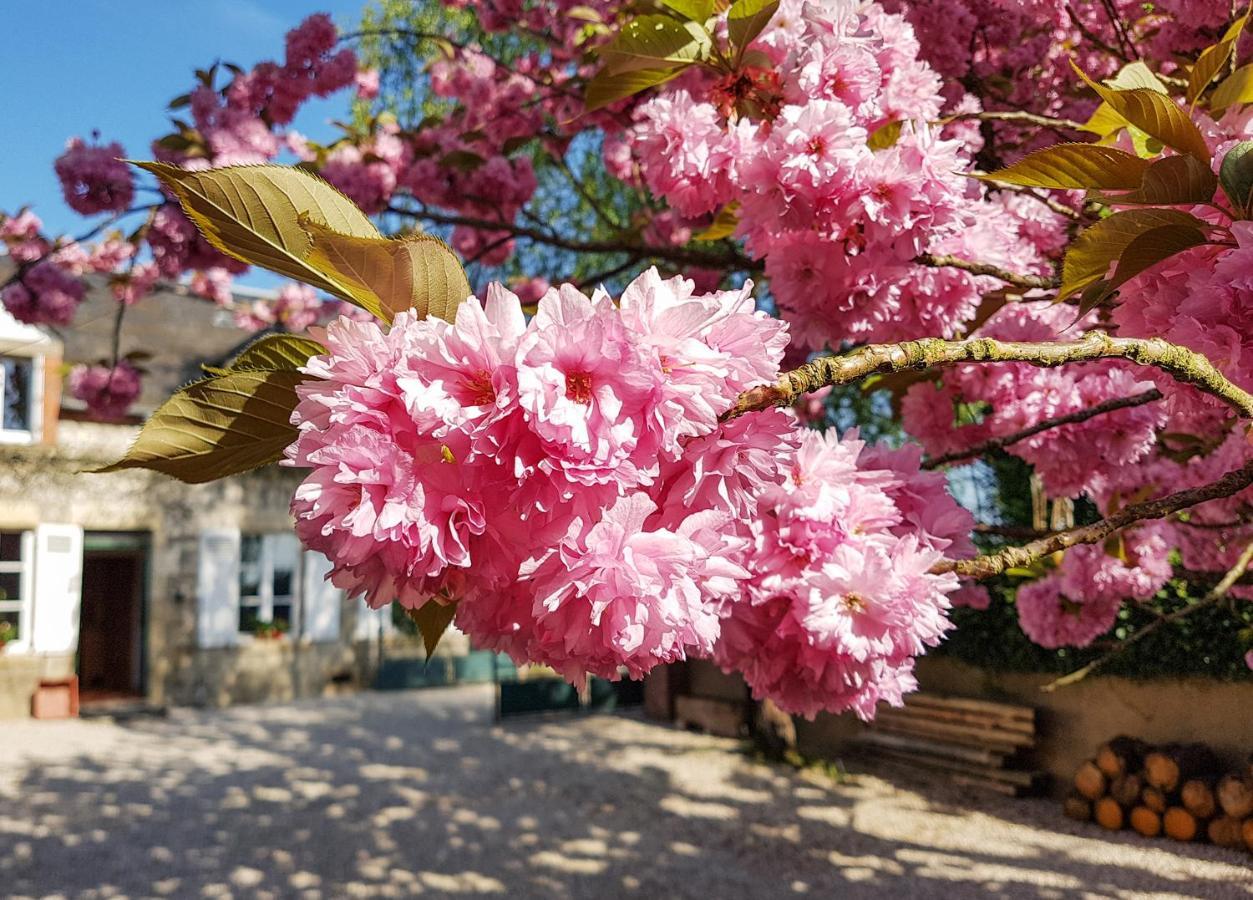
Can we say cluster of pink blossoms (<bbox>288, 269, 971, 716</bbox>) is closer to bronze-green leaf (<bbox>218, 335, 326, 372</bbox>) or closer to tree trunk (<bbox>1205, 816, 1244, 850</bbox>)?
bronze-green leaf (<bbox>218, 335, 326, 372</bbox>)

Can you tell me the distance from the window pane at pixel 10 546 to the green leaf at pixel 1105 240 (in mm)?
13075

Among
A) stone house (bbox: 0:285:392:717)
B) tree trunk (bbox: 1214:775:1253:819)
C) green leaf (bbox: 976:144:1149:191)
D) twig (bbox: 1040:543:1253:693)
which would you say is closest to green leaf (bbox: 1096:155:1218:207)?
green leaf (bbox: 976:144:1149:191)

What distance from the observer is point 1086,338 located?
797mm

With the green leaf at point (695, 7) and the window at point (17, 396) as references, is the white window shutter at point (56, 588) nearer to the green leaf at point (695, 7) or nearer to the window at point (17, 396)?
the window at point (17, 396)

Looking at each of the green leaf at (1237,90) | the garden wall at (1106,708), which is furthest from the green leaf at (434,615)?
the garden wall at (1106,708)

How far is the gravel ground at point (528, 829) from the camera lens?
508 cm

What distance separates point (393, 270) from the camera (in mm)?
670

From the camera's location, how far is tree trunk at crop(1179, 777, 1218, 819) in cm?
551

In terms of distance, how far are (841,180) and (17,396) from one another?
12.6 metres

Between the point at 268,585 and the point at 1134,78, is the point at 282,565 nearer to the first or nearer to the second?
the point at 268,585

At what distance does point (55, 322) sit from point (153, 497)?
7.37m

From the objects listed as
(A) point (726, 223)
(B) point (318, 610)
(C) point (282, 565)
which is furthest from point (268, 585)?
(A) point (726, 223)

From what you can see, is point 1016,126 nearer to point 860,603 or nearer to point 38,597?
point 860,603

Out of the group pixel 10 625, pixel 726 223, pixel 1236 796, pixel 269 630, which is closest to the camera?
pixel 726 223
